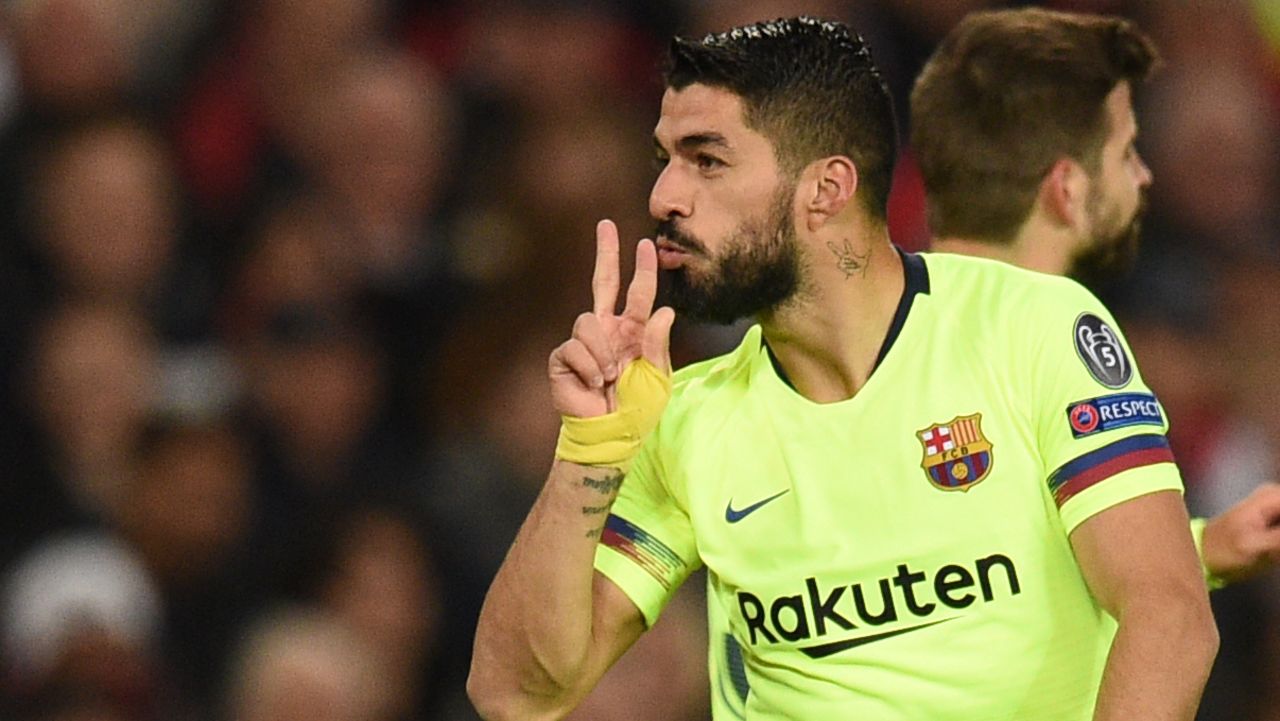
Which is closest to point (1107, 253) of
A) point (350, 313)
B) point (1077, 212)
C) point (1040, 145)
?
point (1077, 212)

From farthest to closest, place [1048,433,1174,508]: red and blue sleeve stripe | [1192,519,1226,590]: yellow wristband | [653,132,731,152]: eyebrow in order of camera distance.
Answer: [1192,519,1226,590]: yellow wristband → [653,132,731,152]: eyebrow → [1048,433,1174,508]: red and blue sleeve stripe

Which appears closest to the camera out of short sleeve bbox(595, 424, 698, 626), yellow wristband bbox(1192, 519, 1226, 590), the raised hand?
the raised hand

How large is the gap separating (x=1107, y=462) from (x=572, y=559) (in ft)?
2.51

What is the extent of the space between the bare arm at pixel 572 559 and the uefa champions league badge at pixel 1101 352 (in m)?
0.58

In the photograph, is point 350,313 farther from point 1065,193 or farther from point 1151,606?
point 1151,606

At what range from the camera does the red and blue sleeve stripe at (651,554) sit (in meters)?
3.43

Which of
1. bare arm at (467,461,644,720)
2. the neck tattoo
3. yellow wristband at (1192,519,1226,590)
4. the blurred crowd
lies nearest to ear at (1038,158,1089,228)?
yellow wristband at (1192,519,1226,590)

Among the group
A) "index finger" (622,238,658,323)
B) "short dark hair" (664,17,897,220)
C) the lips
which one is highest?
"short dark hair" (664,17,897,220)

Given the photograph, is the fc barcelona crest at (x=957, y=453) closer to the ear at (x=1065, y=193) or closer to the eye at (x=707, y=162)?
the eye at (x=707, y=162)

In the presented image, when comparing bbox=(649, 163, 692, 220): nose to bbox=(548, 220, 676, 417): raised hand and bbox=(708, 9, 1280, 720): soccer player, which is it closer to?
bbox=(548, 220, 676, 417): raised hand

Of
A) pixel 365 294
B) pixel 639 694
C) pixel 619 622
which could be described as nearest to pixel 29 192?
pixel 365 294

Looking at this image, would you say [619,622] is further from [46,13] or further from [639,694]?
[46,13]

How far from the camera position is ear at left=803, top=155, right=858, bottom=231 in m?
3.29

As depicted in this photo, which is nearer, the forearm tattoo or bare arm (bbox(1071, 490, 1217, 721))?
bare arm (bbox(1071, 490, 1217, 721))
